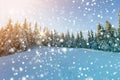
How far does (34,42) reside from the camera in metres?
75.6

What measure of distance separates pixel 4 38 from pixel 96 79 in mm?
44007

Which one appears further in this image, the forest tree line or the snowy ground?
the forest tree line

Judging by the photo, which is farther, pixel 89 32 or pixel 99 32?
pixel 89 32

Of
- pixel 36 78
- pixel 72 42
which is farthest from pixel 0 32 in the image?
pixel 36 78

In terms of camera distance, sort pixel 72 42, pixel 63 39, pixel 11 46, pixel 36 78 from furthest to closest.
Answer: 1. pixel 63 39
2. pixel 72 42
3. pixel 11 46
4. pixel 36 78

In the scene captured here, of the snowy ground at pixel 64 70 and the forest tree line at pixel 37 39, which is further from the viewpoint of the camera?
the forest tree line at pixel 37 39

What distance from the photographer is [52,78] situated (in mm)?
15070

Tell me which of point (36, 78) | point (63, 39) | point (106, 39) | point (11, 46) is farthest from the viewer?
point (63, 39)

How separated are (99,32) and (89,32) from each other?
11009mm

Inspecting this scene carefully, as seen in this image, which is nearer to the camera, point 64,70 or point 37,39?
point 64,70

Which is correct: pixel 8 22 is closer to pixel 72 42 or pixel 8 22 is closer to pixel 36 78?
pixel 72 42

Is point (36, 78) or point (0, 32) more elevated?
point (0, 32)

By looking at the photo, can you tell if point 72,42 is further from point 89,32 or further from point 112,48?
point 112,48

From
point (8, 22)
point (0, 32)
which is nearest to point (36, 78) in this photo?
point (0, 32)
